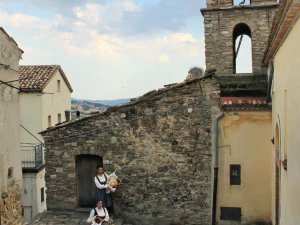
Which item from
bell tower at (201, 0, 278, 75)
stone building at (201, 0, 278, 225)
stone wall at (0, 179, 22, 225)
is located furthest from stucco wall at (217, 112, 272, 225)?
stone wall at (0, 179, 22, 225)

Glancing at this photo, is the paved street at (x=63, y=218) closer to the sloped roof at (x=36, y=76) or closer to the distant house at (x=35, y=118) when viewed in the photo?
the distant house at (x=35, y=118)

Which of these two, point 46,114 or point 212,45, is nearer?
point 212,45

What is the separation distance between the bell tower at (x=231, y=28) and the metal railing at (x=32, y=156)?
38.3 feet

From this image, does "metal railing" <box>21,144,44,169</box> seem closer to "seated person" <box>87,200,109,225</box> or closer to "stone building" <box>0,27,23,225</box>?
"stone building" <box>0,27,23,225</box>

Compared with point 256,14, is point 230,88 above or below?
below

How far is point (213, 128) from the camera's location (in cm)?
1248

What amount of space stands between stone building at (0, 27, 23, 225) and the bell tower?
7022mm

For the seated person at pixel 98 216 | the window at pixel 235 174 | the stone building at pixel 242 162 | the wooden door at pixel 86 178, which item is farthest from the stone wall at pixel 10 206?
the window at pixel 235 174

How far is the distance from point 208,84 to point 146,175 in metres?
3.10

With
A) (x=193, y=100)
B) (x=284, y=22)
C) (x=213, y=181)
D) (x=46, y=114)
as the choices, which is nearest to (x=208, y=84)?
(x=193, y=100)

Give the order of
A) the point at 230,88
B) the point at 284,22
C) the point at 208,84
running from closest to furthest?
the point at 284,22 → the point at 208,84 → the point at 230,88

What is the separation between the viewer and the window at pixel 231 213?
12.5 metres

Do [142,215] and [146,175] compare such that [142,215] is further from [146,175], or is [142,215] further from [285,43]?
[285,43]

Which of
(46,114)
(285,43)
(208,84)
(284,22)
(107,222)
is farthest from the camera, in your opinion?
(46,114)
